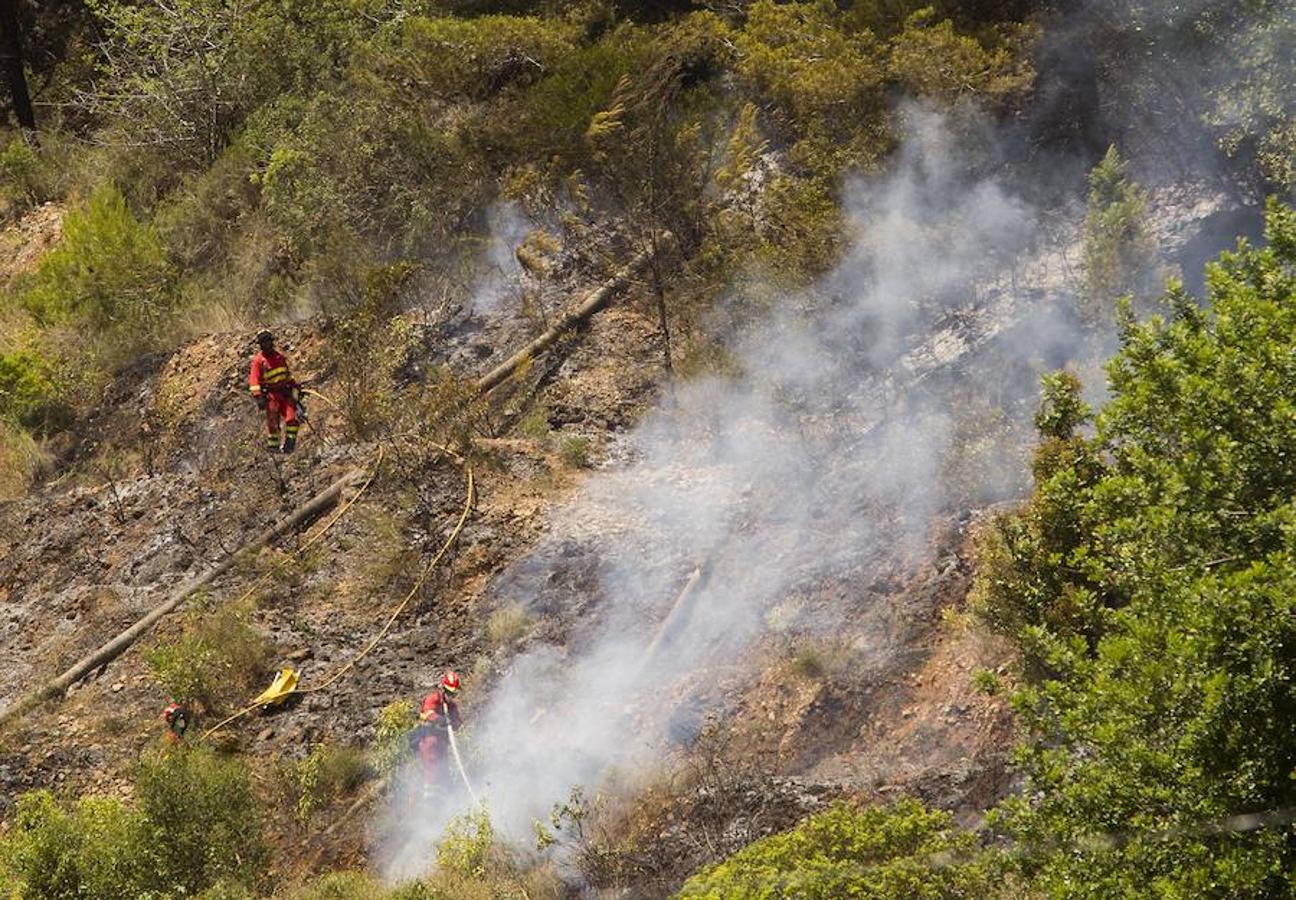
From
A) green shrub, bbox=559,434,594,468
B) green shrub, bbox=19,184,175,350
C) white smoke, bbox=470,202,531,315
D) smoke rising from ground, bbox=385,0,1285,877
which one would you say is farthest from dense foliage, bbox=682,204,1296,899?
green shrub, bbox=19,184,175,350

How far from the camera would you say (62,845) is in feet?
29.5

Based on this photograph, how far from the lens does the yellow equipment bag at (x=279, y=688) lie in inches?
456

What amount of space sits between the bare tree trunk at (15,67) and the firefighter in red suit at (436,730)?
16259mm

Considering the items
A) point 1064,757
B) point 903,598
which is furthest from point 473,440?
point 1064,757

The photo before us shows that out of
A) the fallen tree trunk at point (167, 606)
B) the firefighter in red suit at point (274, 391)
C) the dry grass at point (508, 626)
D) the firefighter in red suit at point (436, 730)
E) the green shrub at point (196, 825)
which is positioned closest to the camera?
the green shrub at point (196, 825)

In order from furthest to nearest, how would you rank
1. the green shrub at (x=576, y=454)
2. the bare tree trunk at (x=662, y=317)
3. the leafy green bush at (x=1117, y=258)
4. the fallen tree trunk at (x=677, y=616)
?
the bare tree trunk at (x=662, y=317)
the green shrub at (x=576, y=454)
the leafy green bush at (x=1117, y=258)
the fallen tree trunk at (x=677, y=616)

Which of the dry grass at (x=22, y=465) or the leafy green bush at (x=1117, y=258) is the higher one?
the dry grass at (x=22, y=465)

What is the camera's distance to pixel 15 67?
22.3 m

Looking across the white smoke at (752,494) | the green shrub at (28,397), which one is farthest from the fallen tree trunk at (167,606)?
the green shrub at (28,397)

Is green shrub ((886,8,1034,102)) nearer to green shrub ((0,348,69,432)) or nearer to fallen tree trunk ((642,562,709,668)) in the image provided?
fallen tree trunk ((642,562,709,668))

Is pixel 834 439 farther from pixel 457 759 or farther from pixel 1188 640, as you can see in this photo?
pixel 1188 640

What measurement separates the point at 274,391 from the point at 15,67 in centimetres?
1243

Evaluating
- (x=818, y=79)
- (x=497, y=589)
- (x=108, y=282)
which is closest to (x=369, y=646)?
(x=497, y=589)

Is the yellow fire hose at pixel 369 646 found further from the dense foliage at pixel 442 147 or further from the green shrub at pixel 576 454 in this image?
the dense foliage at pixel 442 147
